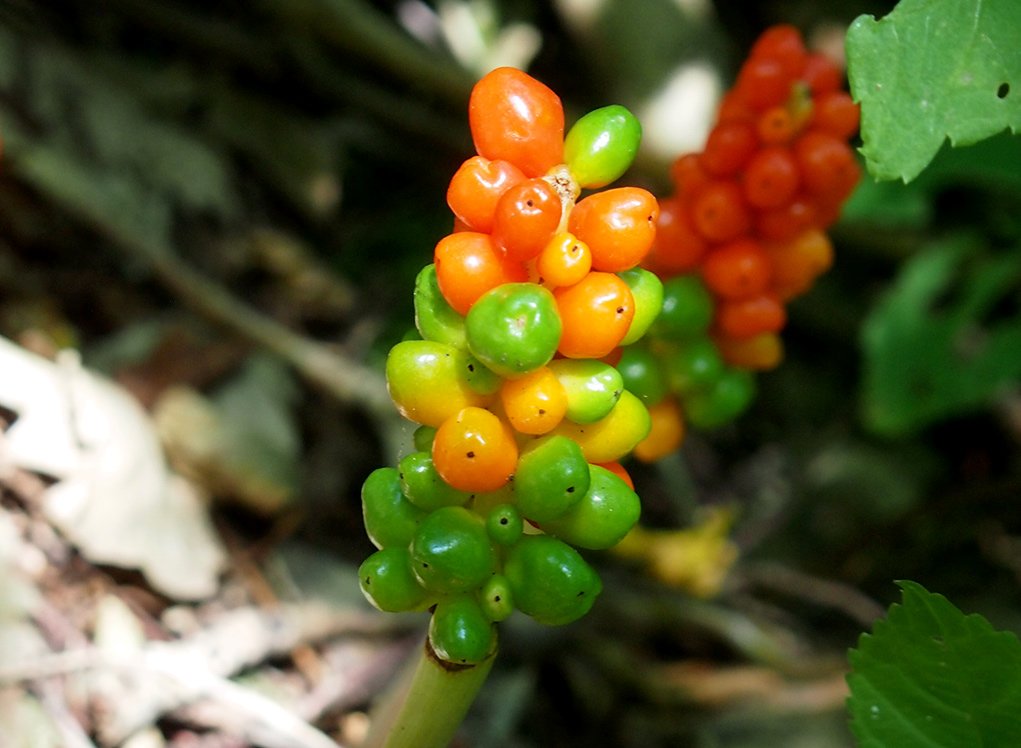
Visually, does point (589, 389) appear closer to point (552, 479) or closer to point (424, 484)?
point (552, 479)

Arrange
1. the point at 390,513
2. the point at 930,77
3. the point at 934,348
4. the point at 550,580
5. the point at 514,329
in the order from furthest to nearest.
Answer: the point at 934,348, the point at 930,77, the point at 390,513, the point at 550,580, the point at 514,329

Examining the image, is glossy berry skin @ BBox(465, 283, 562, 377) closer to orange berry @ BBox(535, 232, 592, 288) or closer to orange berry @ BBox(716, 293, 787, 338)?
orange berry @ BBox(535, 232, 592, 288)

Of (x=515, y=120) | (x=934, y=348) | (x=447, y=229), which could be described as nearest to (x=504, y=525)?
(x=515, y=120)

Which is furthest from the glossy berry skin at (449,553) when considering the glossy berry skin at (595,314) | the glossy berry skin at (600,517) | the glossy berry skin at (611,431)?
the glossy berry skin at (595,314)

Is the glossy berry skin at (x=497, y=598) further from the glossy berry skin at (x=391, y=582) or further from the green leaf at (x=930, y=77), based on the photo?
the green leaf at (x=930, y=77)

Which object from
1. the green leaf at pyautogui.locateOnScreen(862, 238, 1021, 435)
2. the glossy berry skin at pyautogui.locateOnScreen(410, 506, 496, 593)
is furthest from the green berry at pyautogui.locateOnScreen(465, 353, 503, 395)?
the green leaf at pyautogui.locateOnScreen(862, 238, 1021, 435)
